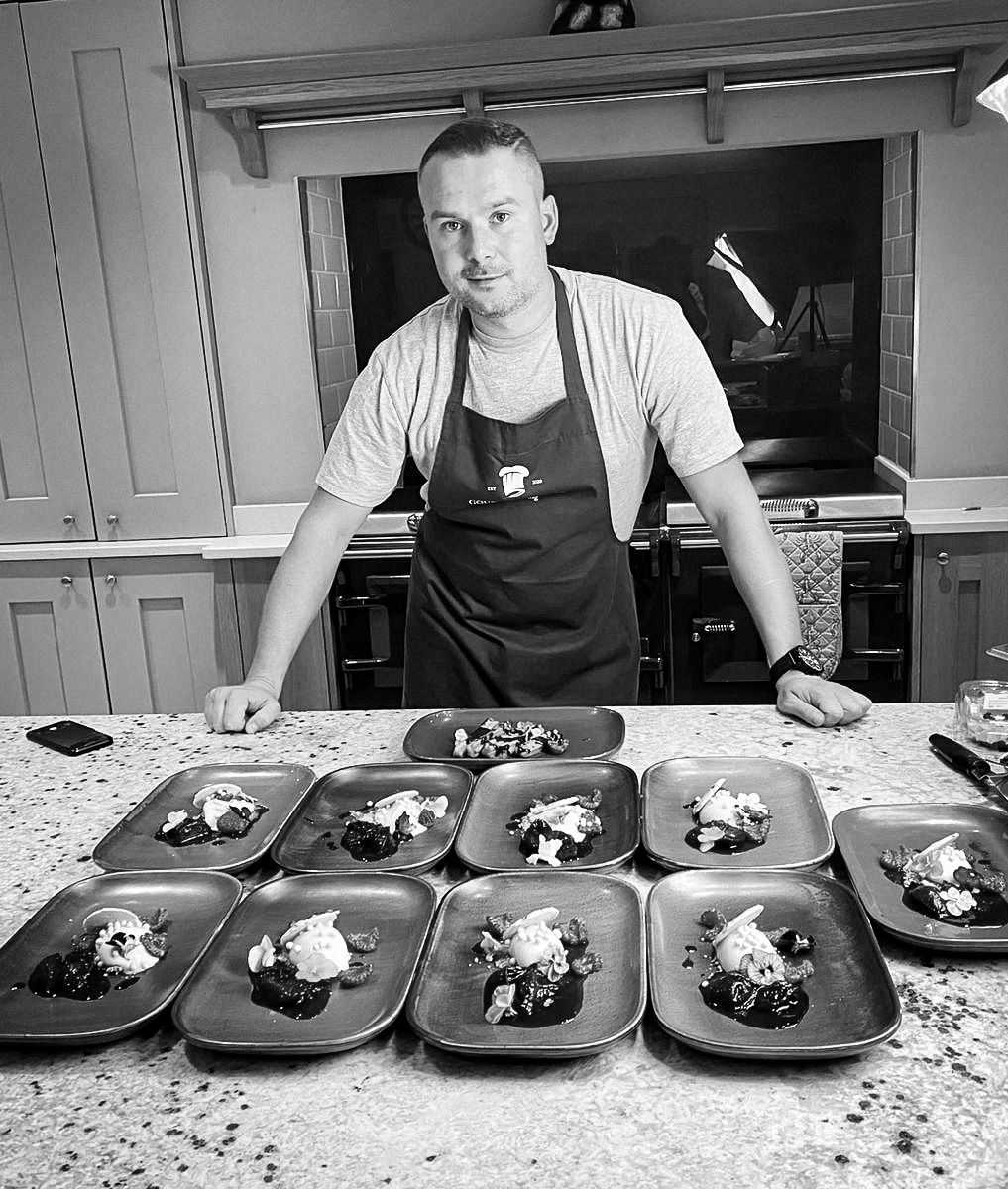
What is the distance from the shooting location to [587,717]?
5.90ft

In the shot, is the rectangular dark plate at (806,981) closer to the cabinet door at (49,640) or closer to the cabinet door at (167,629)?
the cabinet door at (167,629)

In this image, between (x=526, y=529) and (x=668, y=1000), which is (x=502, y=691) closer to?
(x=526, y=529)

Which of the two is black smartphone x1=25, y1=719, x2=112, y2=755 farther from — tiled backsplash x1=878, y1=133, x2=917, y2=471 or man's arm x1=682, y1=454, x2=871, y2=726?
tiled backsplash x1=878, y1=133, x2=917, y2=471

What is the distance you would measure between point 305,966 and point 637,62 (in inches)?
111

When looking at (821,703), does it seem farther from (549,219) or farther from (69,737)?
(69,737)

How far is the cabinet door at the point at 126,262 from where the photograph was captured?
352 cm

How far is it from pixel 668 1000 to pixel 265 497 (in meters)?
3.01

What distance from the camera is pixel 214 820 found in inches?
58.3

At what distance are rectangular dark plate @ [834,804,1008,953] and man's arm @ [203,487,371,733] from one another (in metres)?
0.95

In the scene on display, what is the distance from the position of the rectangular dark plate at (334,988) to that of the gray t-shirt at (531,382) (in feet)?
3.41

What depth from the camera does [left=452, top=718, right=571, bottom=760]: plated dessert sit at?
1.67m

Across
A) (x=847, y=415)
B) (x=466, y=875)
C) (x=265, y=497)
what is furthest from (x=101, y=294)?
(x=466, y=875)

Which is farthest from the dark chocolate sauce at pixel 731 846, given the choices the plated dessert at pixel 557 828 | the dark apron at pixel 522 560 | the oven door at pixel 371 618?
the oven door at pixel 371 618

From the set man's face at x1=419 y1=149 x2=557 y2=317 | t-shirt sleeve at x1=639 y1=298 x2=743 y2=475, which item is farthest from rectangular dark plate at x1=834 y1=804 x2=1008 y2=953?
man's face at x1=419 y1=149 x2=557 y2=317
